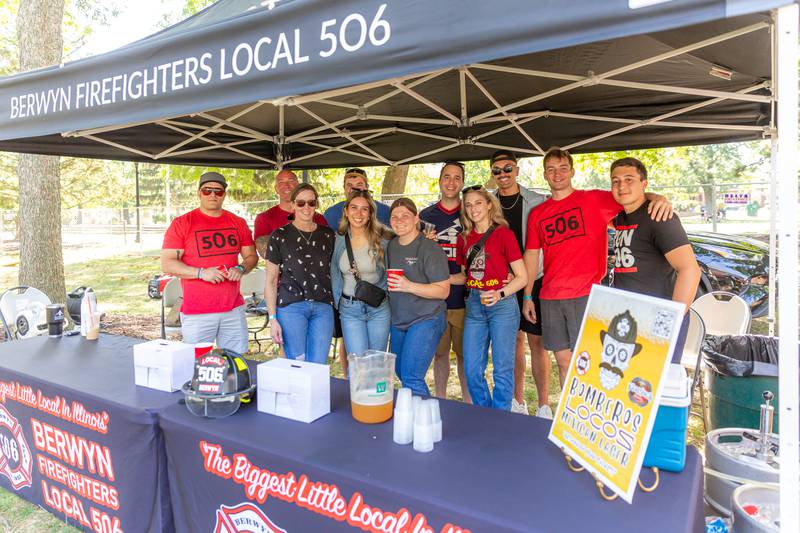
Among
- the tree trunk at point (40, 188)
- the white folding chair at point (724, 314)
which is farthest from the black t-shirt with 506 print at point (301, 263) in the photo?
the tree trunk at point (40, 188)

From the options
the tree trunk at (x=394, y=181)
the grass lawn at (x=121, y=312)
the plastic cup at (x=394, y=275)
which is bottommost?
the grass lawn at (x=121, y=312)

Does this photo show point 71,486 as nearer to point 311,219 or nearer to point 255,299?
point 311,219

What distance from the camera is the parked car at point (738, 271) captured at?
588 centimetres

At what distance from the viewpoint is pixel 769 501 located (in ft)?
5.31

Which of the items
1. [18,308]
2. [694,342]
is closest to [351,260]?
[694,342]

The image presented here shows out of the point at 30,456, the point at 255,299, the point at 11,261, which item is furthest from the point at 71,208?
the point at 30,456

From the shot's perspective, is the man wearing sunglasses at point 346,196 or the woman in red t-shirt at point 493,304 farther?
the man wearing sunglasses at point 346,196

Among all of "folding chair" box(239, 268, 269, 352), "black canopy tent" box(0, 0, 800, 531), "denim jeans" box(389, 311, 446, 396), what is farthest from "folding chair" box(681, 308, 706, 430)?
"folding chair" box(239, 268, 269, 352)

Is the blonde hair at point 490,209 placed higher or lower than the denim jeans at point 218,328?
higher

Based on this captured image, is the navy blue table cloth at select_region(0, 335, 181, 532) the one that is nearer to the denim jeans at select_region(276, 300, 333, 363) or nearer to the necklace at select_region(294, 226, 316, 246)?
the denim jeans at select_region(276, 300, 333, 363)

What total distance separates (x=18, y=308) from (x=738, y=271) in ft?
25.4

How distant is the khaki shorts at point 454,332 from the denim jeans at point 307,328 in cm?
84

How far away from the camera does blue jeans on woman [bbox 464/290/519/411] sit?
3.06m

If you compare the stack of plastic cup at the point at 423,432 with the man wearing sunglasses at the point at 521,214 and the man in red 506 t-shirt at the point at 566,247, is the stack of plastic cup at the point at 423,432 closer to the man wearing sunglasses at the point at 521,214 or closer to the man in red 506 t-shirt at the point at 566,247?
the man in red 506 t-shirt at the point at 566,247
